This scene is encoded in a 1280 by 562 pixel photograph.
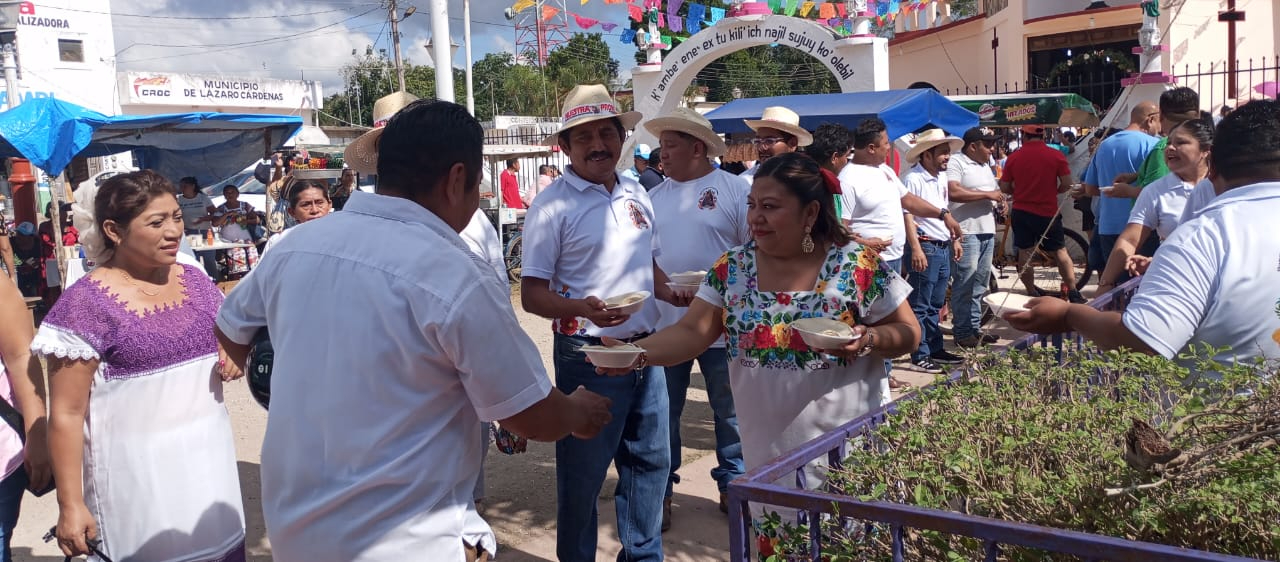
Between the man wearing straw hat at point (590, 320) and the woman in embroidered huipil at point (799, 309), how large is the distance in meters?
0.64

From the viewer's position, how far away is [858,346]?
2.90 m

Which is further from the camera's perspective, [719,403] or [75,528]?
[719,403]

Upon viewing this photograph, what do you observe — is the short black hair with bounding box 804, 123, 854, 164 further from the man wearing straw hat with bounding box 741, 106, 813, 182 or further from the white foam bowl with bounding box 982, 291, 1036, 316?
the white foam bowl with bounding box 982, 291, 1036, 316

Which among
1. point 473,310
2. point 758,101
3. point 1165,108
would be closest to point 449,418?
point 473,310

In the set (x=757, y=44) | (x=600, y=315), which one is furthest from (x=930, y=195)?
(x=757, y=44)

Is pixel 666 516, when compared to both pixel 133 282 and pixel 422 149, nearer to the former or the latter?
pixel 133 282

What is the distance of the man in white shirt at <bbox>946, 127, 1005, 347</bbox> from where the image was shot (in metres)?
8.30

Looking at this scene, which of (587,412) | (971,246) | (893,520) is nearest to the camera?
(893,520)

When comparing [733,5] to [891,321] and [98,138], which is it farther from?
[891,321]

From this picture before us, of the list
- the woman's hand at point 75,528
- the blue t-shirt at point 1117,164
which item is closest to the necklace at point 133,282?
the woman's hand at point 75,528

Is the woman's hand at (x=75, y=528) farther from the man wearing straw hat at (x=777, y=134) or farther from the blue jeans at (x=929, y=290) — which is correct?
the blue jeans at (x=929, y=290)

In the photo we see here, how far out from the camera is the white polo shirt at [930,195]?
776 centimetres

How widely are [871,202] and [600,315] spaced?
145 inches

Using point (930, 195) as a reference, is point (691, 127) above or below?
above
